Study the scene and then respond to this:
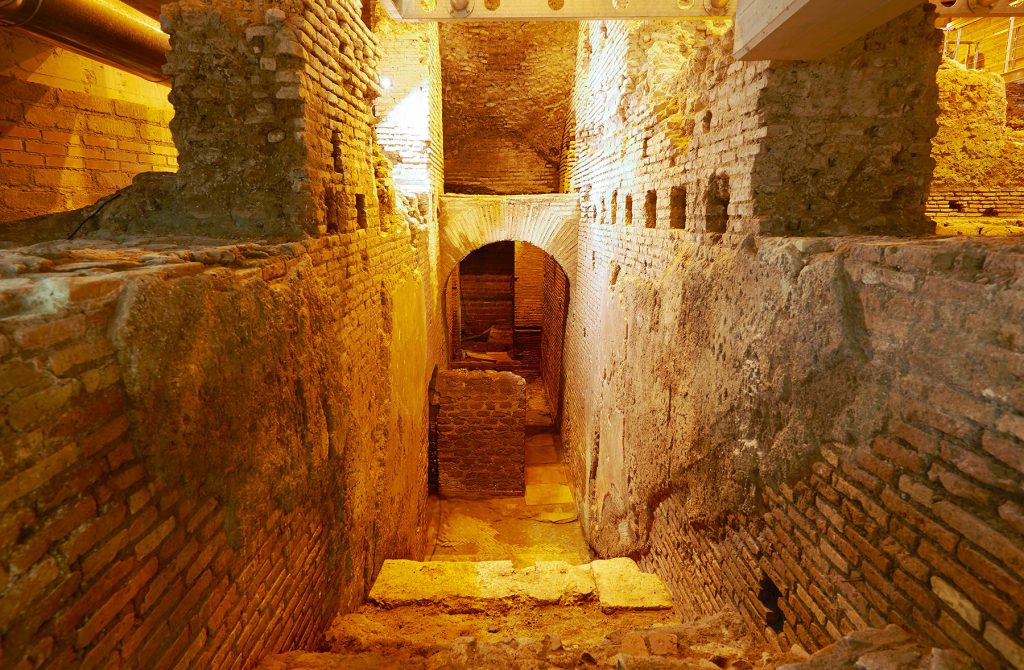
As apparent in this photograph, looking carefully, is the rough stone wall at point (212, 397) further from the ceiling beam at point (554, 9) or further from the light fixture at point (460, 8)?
the light fixture at point (460, 8)

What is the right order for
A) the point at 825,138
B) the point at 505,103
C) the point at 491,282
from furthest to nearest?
the point at 491,282
the point at 505,103
the point at 825,138

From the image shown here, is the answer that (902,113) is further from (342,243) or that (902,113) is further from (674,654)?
(342,243)

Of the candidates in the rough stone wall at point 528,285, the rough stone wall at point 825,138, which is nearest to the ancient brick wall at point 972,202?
the rough stone wall at point 825,138

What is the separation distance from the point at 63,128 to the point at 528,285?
10848 millimetres

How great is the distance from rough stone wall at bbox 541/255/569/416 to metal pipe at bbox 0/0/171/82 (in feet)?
22.3

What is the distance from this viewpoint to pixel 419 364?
23.8 ft

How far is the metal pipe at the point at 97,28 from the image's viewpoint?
4.50 meters

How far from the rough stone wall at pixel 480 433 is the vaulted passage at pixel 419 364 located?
1.43 metres

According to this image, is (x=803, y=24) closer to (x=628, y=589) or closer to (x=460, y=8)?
(x=460, y=8)

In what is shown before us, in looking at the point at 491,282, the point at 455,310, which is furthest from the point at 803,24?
the point at 491,282

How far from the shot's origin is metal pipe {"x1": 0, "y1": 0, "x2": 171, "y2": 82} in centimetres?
450

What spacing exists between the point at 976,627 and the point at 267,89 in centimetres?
402

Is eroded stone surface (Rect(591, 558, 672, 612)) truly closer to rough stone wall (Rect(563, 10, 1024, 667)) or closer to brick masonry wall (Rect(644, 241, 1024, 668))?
rough stone wall (Rect(563, 10, 1024, 667))

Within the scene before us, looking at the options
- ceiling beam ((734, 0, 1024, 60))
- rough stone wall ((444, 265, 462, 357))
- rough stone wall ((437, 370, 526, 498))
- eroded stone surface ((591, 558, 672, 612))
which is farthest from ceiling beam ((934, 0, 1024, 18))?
rough stone wall ((444, 265, 462, 357))
